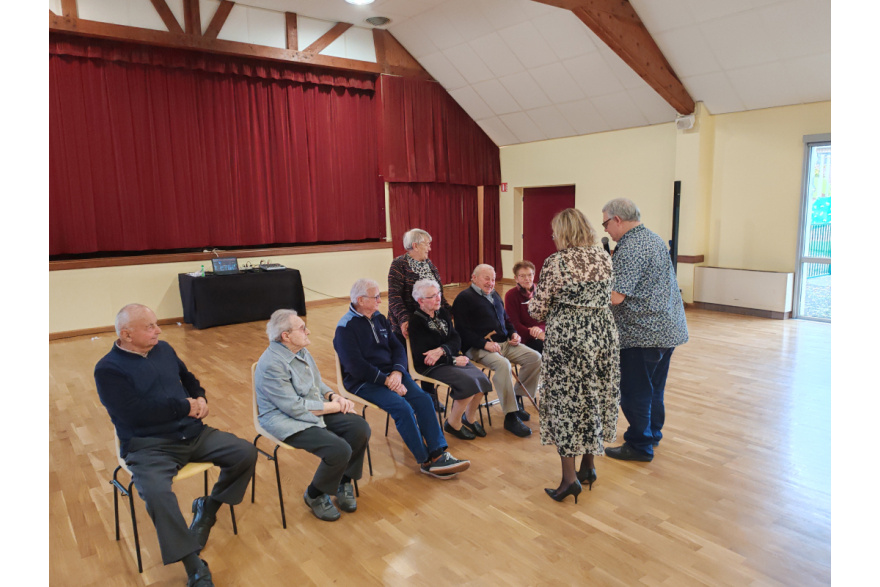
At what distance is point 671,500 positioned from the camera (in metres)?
2.93

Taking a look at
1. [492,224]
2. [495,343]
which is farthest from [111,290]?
[492,224]

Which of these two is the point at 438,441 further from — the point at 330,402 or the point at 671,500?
the point at 671,500

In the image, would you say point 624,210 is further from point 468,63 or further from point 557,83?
point 468,63

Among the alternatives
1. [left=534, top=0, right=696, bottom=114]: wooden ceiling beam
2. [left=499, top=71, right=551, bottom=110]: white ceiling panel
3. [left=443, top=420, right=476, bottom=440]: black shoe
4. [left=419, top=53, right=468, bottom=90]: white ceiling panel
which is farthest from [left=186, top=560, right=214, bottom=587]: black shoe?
[left=419, top=53, right=468, bottom=90]: white ceiling panel

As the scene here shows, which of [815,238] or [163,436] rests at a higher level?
[815,238]

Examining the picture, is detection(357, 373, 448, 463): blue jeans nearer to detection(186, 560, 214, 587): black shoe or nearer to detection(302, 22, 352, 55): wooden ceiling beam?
detection(186, 560, 214, 587): black shoe

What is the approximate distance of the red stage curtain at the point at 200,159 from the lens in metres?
7.03

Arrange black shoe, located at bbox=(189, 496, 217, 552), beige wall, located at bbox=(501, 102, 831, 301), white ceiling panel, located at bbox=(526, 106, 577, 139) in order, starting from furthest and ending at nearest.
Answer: white ceiling panel, located at bbox=(526, 106, 577, 139), beige wall, located at bbox=(501, 102, 831, 301), black shoe, located at bbox=(189, 496, 217, 552)

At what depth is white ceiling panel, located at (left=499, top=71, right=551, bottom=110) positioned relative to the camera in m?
8.60

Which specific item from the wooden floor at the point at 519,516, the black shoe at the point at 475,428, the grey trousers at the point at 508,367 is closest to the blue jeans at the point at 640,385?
the wooden floor at the point at 519,516

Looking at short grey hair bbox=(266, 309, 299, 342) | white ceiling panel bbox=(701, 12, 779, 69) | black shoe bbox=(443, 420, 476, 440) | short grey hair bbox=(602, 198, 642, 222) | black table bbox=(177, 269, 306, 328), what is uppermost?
white ceiling panel bbox=(701, 12, 779, 69)

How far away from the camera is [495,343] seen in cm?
403

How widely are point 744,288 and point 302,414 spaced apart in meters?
6.59

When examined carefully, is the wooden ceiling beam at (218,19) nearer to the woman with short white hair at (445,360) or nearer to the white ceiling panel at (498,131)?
the white ceiling panel at (498,131)
